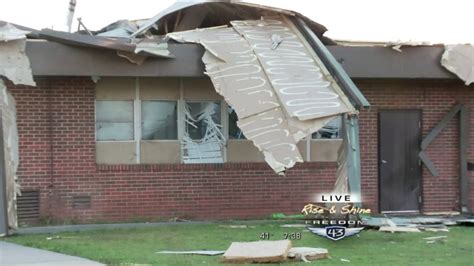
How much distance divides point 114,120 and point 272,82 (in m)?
3.69

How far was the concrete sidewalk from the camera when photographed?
934cm

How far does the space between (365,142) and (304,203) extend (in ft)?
6.44

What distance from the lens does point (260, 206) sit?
14.8m

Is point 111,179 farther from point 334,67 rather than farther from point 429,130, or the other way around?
point 429,130

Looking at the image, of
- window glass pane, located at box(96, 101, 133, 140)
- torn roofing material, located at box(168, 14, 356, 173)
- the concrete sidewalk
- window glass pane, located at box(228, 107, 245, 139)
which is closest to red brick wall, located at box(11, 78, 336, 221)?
window glass pane, located at box(96, 101, 133, 140)

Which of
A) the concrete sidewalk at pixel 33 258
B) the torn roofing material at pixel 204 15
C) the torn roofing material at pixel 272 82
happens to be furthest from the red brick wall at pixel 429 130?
the concrete sidewalk at pixel 33 258

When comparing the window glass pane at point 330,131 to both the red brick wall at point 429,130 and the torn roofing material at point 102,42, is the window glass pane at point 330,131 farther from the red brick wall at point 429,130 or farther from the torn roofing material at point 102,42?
the torn roofing material at point 102,42

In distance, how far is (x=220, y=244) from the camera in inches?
439

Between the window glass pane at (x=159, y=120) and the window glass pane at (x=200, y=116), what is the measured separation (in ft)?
1.04

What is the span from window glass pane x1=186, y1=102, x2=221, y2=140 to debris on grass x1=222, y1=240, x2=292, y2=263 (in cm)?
513

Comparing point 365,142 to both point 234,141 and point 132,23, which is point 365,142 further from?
point 132,23

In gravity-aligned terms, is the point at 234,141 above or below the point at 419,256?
above

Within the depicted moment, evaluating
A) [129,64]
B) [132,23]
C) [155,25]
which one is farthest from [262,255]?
[132,23]

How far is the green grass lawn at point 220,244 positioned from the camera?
9648mm
